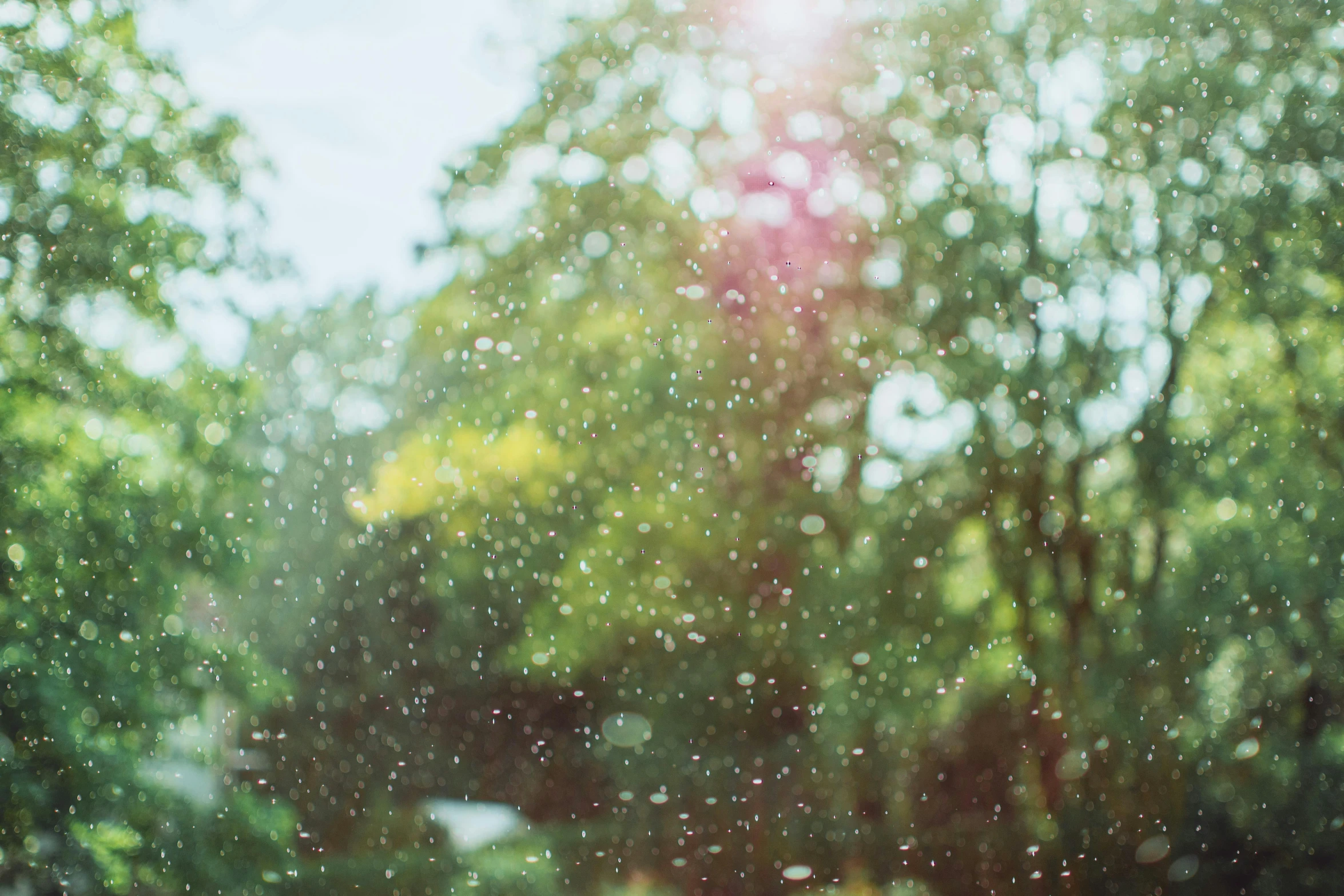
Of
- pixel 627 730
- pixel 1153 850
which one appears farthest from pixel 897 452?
pixel 627 730

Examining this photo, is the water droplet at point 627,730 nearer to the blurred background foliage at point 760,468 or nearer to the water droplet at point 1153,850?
the blurred background foliage at point 760,468

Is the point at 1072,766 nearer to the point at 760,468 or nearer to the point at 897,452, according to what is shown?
the point at 897,452

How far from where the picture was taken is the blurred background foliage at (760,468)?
8.16 feet

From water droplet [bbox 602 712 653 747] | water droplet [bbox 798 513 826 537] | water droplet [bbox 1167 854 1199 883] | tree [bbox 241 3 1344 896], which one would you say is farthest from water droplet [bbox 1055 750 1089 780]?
water droplet [bbox 602 712 653 747]

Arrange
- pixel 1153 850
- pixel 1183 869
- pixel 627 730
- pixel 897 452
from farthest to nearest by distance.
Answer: pixel 627 730, pixel 897 452, pixel 1153 850, pixel 1183 869

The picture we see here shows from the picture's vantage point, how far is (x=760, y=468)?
3764mm

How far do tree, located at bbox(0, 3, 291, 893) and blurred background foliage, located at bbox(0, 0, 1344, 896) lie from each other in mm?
13

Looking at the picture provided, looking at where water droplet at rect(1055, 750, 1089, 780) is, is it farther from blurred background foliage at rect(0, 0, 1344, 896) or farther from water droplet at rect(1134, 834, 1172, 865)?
water droplet at rect(1134, 834, 1172, 865)

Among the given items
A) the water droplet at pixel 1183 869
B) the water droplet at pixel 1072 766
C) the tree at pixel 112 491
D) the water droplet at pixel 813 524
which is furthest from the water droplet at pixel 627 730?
the water droplet at pixel 1183 869

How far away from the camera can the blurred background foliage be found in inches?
98.0

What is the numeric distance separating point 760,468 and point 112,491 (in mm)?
2229

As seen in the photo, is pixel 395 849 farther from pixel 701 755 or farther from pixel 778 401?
pixel 778 401

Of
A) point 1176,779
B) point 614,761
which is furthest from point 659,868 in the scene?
point 1176,779

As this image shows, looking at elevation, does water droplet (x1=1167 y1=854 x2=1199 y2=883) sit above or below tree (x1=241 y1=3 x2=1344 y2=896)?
below
